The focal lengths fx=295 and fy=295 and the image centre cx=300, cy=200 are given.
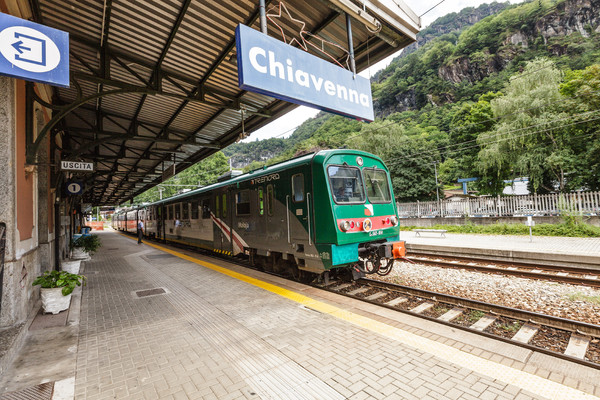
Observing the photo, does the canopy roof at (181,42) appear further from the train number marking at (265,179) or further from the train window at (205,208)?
the train window at (205,208)

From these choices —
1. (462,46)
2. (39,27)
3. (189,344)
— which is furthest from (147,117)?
(462,46)

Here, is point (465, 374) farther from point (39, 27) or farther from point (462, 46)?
point (462, 46)

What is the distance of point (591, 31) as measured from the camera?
62.6 metres

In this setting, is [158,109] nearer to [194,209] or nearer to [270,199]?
[194,209]

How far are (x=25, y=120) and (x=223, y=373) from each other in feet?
18.1

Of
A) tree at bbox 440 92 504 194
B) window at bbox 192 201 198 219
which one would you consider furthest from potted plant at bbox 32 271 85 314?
tree at bbox 440 92 504 194

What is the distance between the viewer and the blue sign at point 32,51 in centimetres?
284

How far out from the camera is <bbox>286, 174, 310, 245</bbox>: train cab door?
20.4ft

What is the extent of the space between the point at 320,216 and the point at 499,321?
3414 millimetres

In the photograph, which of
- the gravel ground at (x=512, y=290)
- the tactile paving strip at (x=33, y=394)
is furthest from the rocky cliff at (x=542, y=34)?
the tactile paving strip at (x=33, y=394)

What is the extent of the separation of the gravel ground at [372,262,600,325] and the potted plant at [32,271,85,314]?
6.60m

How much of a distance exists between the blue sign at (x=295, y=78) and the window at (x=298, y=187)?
2.08 metres

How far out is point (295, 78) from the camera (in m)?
3.79

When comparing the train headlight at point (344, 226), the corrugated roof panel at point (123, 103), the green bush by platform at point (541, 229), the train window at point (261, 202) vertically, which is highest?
the corrugated roof panel at point (123, 103)
